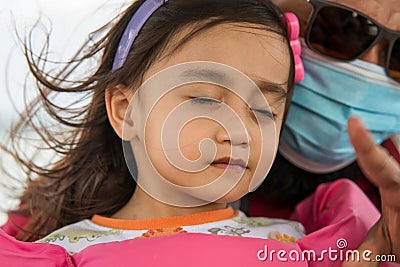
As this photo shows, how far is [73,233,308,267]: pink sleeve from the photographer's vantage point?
99cm

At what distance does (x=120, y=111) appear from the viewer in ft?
4.05

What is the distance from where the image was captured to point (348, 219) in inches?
48.1

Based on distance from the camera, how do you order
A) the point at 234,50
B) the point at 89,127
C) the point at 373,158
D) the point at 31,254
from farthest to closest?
the point at 89,127, the point at 234,50, the point at 31,254, the point at 373,158

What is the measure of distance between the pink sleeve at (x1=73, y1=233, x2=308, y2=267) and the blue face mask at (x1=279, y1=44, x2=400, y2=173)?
47cm

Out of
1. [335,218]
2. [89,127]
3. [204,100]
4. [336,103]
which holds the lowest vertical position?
[335,218]

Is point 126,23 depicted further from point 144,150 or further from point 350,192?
point 350,192

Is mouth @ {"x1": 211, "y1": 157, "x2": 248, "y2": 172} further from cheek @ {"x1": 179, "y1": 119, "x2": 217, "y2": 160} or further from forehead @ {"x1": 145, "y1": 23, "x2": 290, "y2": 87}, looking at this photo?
forehead @ {"x1": 145, "y1": 23, "x2": 290, "y2": 87}

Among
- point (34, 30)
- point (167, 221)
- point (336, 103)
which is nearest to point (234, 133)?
point (167, 221)

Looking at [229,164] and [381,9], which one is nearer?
[229,164]

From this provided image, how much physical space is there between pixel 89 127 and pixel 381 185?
608mm

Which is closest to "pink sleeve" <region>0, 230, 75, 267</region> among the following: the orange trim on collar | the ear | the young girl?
the young girl

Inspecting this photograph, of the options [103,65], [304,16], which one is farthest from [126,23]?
[304,16]

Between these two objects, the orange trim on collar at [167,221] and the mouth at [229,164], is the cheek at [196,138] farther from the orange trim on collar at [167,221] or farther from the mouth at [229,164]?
the orange trim on collar at [167,221]

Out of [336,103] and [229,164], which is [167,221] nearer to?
[229,164]
